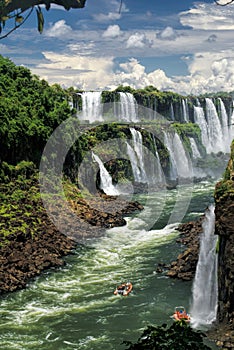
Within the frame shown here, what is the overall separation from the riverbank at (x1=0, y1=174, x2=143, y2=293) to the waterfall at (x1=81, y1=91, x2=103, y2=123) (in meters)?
15.7

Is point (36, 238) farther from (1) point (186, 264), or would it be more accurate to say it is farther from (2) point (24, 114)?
(2) point (24, 114)

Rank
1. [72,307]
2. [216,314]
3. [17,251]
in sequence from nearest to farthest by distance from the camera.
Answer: [216,314]
[72,307]
[17,251]

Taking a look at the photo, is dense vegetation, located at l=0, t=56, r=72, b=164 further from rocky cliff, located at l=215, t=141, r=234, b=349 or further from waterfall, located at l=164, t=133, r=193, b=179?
rocky cliff, located at l=215, t=141, r=234, b=349

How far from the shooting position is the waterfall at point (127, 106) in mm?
46781

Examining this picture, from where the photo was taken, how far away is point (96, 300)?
→ 587 inches

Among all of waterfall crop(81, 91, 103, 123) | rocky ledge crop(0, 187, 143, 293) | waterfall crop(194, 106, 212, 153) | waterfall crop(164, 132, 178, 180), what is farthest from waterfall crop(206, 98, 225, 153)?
rocky ledge crop(0, 187, 143, 293)

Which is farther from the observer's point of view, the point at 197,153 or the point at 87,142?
the point at 197,153

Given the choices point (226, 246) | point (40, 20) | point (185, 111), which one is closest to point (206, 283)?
point (226, 246)

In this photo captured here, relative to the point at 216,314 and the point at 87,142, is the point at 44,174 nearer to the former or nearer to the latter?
the point at 87,142

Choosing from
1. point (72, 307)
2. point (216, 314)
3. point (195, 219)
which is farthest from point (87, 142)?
point (216, 314)

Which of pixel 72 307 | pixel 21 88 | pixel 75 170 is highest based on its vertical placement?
pixel 21 88

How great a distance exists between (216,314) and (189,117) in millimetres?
43982

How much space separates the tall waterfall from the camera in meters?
37.7

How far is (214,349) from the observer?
1050 cm
